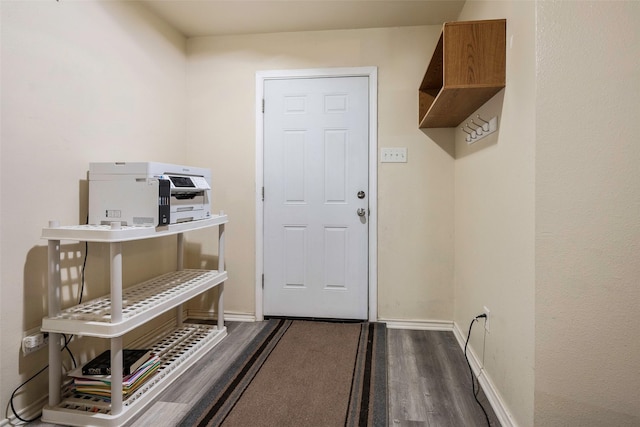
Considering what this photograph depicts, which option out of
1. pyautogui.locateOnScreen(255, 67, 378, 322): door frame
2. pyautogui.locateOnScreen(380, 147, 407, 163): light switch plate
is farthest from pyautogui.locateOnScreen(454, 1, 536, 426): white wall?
pyautogui.locateOnScreen(255, 67, 378, 322): door frame

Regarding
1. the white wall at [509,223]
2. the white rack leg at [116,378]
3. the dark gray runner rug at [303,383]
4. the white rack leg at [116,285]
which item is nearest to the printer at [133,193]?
the white rack leg at [116,285]

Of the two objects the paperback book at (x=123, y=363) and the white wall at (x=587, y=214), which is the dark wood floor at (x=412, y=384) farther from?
the white wall at (x=587, y=214)

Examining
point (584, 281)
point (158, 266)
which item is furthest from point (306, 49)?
point (584, 281)

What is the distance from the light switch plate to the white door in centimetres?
15

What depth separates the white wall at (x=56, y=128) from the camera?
5.21 ft

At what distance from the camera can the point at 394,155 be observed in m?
2.82

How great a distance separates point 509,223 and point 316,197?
160 cm

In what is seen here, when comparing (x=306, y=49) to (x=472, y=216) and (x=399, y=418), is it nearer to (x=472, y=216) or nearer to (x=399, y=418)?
(x=472, y=216)

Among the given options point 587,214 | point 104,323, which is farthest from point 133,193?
point 587,214

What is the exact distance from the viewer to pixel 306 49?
290cm

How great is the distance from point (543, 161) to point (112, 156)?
2270 mm

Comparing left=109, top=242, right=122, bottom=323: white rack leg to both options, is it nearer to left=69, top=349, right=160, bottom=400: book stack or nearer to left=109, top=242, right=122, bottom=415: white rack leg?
left=109, top=242, right=122, bottom=415: white rack leg

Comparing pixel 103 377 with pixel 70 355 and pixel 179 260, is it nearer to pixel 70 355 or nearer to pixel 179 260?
pixel 70 355

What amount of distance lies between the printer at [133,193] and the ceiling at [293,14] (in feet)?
4.36
